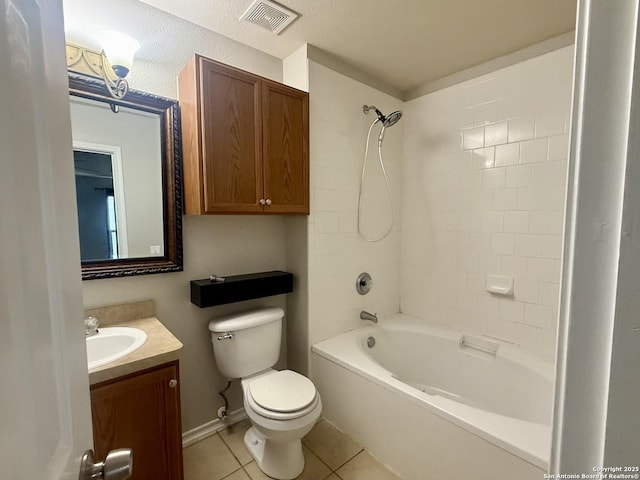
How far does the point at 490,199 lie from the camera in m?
2.04

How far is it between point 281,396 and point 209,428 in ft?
2.25

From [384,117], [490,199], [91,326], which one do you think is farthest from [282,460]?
[384,117]

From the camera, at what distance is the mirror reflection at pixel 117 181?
54.6 inches

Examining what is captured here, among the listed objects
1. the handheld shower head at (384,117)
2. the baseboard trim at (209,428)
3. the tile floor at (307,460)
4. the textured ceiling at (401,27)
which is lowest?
the tile floor at (307,460)

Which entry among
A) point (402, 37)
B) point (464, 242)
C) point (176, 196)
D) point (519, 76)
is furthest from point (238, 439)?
point (519, 76)

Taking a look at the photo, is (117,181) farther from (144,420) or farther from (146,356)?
(144,420)

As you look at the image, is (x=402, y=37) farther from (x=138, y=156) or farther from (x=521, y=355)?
(x=521, y=355)

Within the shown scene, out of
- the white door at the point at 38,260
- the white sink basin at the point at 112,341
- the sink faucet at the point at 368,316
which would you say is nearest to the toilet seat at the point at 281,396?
the white sink basin at the point at 112,341

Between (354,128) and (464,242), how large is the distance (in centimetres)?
113

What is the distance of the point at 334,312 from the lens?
2109mm

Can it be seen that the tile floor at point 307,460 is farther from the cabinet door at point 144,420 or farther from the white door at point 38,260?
the white door at point 38,260

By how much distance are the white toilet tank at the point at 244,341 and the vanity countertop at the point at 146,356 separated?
1.12ft

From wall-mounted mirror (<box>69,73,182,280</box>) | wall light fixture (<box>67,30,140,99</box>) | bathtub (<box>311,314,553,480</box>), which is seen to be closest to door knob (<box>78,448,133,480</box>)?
wall-mounted mirror (<box>69,73,182,280</box>)

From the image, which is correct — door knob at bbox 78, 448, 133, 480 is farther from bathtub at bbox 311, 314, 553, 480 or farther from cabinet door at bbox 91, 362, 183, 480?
bathtub at bbox 311, 314, 553, 480
